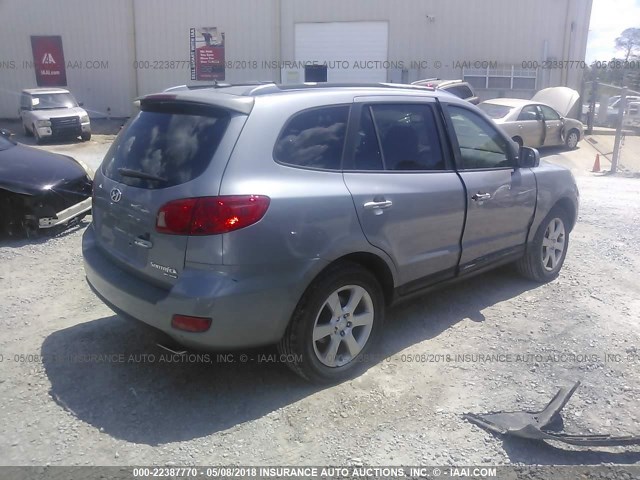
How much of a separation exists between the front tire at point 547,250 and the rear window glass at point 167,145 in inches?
127

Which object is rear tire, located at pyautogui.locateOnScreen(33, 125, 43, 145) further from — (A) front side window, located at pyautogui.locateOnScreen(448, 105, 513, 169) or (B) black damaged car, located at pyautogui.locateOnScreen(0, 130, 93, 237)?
(A) front side window, located at pyautogui.locateOnScreen(448, 105, 513, 169)

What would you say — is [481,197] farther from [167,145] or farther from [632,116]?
[632,116]

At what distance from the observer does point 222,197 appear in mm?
3195

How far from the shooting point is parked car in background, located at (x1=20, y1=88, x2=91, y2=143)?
18484 millimetres

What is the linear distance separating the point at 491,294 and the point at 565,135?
13.5 m

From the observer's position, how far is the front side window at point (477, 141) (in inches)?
181

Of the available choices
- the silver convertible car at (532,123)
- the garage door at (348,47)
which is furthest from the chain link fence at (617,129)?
the garage door at (348,47)

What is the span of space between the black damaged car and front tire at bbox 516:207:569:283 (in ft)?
16.0

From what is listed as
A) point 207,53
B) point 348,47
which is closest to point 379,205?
point 348,47

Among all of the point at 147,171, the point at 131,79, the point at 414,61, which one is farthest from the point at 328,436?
the point at 131,79

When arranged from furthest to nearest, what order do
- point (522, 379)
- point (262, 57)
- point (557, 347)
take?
point (262, 57) → point (557, 347) → point (522, 379)

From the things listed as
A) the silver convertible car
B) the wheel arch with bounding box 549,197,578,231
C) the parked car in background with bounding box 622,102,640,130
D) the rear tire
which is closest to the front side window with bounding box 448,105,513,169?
the wheel arch with bounding box 549,197,578,231

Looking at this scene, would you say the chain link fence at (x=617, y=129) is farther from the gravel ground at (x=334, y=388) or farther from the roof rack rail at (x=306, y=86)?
the roof rack rail at (x=306, y=86)

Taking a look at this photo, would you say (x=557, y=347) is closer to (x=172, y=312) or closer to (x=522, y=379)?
(x=522, y=379)
